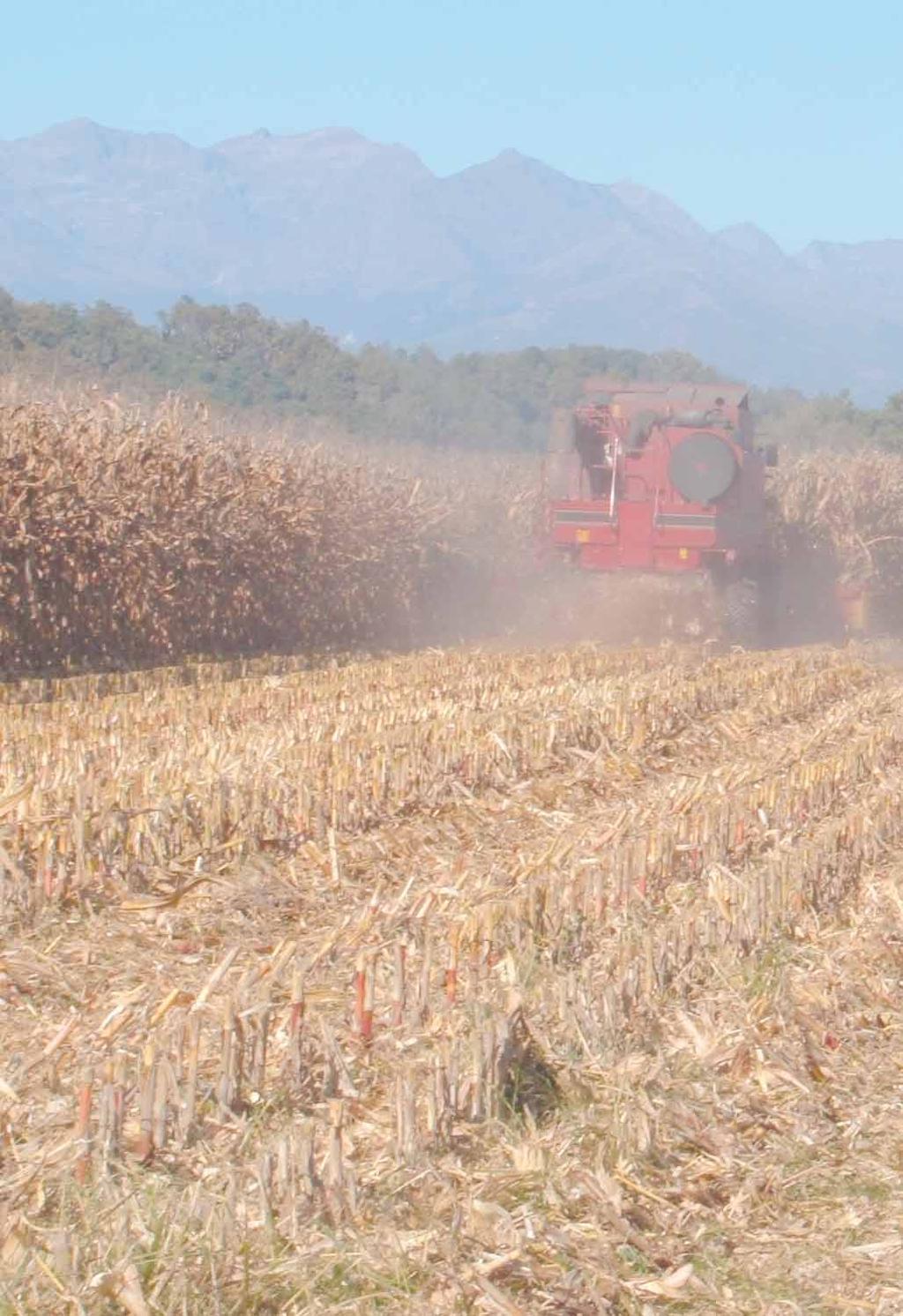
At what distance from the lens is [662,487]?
50.9ft

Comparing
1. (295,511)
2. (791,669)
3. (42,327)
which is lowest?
(791,669)

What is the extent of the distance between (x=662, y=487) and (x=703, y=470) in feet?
1.45

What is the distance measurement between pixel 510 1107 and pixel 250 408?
36286mm

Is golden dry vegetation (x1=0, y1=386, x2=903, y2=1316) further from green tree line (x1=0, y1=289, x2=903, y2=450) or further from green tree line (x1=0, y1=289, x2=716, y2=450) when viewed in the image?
green tree line (x1=0, y1=289, x2=903, y2=450)

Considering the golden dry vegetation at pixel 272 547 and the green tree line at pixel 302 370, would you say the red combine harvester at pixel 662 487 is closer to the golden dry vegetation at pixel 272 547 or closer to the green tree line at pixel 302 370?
the golden dry vegetation at pixel 272 547

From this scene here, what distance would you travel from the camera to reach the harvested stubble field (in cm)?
326

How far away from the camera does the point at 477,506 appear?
19.7m

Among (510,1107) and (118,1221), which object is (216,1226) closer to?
A: (118,1221)

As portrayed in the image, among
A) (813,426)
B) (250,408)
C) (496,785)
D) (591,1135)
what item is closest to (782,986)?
(591,1135)

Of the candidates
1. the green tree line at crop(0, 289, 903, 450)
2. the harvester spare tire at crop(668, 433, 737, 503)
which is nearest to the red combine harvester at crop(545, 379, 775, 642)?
the harvester spare tire at crop(668, 433, 737, 503)

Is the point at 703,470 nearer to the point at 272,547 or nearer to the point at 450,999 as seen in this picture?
the point at 272,547

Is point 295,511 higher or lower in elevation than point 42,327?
lower

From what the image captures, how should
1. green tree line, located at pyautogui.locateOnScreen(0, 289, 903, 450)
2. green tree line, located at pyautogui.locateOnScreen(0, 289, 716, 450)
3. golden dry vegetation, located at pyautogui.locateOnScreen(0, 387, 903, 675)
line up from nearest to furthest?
golden dry vegetation, located at pyautogui.locateOnScreen(0, 387, 903, 675) → green tree line, located at pyautogui.locateOnScreen(0, 289, 716, 450) → green tree line, located at pyautogui.locateOnScreen(0, 289, 903, 450)

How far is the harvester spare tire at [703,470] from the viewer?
49.9 feet
